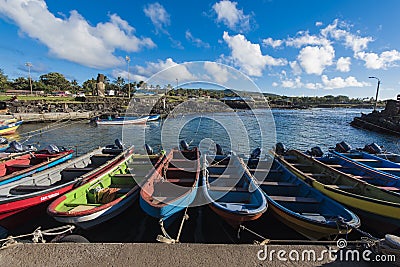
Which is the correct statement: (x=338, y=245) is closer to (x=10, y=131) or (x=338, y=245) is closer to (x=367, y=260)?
(x=367, y=260)

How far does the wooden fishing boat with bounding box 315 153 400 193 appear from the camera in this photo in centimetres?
671

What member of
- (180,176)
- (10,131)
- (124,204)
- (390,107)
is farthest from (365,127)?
(10,131)

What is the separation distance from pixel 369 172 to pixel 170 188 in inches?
293

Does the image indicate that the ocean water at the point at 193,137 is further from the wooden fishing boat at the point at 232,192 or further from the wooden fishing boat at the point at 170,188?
the wooden fishing boat at the point at 232,192

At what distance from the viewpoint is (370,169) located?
300 inches

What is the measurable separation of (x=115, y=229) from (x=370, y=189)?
308 inches

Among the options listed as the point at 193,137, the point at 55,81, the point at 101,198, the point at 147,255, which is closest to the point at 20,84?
the point at 55,81

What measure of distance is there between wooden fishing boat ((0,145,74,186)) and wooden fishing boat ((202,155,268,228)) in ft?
21.2

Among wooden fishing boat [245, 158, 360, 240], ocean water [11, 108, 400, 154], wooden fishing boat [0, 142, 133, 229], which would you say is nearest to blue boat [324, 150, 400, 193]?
wooden fishing boat [245, 158, 360, 240]

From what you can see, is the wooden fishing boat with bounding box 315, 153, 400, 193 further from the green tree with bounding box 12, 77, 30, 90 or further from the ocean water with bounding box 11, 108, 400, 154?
the green tree with bounding box 12, 77, 30, 90

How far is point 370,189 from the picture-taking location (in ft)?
19.9

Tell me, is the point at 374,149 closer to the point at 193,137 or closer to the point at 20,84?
the point at 193,137

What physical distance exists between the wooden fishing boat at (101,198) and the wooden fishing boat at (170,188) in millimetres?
568

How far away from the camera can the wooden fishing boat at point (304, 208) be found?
4496mm
